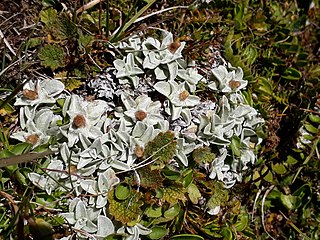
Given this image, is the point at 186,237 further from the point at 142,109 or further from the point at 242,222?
the point at 142,109

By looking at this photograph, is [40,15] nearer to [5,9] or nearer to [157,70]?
[5,9]

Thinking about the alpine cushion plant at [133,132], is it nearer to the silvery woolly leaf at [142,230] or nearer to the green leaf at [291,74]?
the silvery woolly leaf at [142,230]

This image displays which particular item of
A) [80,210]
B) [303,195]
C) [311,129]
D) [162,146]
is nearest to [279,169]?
[303,195]

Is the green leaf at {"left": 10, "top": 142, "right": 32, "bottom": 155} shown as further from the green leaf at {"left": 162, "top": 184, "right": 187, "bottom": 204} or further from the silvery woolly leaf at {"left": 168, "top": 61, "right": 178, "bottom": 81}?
the silvery woolly leaf at {"left": 168, "top": 61, "right": 178, "bottom": 81}

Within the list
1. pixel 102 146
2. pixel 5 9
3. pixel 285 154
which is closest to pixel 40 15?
pixel 5 9

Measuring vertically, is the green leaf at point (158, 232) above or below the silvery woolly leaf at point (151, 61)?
below

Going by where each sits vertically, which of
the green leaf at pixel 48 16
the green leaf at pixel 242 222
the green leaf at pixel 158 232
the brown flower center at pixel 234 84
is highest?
the green leaf at pixel 48 16

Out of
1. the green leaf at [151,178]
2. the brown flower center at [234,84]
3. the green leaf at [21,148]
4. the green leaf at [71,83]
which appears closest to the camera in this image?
the green leaf at [21,148]

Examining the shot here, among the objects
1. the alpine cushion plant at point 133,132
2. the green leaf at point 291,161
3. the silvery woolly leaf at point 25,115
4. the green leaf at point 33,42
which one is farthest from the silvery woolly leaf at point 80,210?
the green leaf at point 291,161
